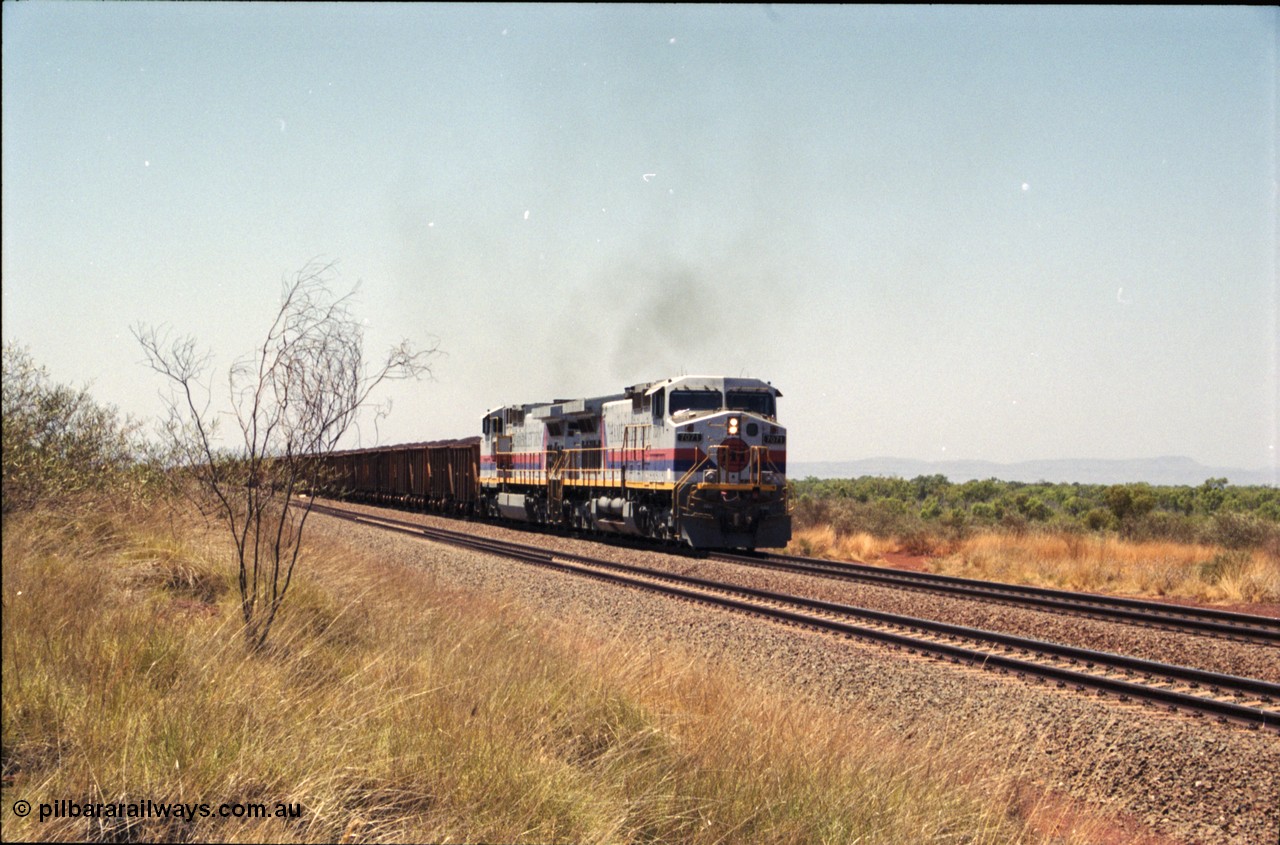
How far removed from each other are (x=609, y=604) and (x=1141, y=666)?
24.2 ft

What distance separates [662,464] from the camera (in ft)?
76.1

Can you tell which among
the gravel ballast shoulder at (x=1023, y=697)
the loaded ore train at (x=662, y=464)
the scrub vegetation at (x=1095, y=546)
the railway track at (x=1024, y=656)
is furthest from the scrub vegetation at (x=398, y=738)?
the scrub vegetation at (x=1095, y=546)

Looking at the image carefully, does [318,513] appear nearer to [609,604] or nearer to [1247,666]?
[609,604]

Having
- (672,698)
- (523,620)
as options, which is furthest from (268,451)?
(672,698)

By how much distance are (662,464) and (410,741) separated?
59.0 feet

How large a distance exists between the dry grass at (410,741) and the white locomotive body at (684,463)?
13.6 m

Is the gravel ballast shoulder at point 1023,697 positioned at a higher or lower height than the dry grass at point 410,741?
lower

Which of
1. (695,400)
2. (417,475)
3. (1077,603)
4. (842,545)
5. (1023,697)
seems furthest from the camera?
(417,475)

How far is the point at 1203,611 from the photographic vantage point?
14.9 metres

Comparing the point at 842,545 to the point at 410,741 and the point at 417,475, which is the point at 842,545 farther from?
the point at 410,741

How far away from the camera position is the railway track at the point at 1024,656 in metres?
9.35

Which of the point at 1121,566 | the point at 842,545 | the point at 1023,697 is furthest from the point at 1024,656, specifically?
the point at 842,545

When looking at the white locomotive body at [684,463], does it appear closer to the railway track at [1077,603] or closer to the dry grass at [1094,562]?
the railway track at [1077,603]

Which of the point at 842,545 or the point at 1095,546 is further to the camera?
the point at 842,545
